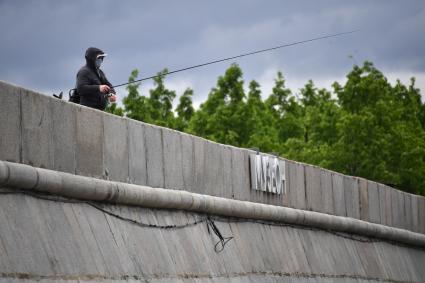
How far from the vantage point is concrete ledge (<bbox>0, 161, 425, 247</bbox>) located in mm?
9477

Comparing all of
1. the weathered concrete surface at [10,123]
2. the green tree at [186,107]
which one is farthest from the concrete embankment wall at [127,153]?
the green tree at [186,107]

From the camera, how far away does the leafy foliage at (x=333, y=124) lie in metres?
43.1

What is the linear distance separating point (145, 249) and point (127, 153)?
3.24ft

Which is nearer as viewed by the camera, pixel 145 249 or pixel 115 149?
pixel 145 249

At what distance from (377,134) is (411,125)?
A: 4841 mm

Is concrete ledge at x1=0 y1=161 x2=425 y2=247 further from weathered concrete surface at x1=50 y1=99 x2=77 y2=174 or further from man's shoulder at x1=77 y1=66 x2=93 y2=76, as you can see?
man's shoulder at x1=77 y1=66 x2=93 y2=76

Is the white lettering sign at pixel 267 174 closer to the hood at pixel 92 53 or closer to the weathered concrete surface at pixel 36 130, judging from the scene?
the hood at pixel 92 53

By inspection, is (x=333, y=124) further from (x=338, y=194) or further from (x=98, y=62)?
(x=98, y=62)

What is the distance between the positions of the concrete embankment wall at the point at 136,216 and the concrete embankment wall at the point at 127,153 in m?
0.01

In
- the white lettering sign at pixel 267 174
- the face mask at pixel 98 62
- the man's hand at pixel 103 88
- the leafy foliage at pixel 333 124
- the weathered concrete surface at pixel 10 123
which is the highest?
the leafy foliage at pixel 333 124

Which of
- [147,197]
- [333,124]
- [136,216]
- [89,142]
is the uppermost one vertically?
[333,124]

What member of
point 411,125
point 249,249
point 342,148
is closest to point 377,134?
point 342,148

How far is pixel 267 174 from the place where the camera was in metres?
16.7

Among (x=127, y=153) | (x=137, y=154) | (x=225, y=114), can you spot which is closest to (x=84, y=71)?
(x=137, y=154)
